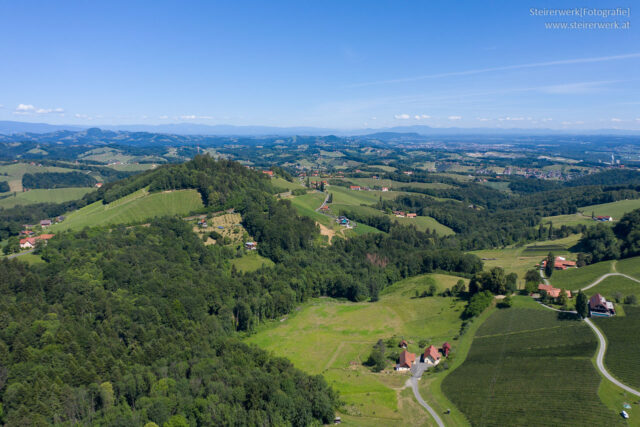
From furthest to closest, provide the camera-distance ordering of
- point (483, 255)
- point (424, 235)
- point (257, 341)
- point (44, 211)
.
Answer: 1. point (44, 211)
2. point (424, 235)
3. point (483, 255)
4. point (257, 341)

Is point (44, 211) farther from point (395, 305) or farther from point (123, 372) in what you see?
point (395, 305)

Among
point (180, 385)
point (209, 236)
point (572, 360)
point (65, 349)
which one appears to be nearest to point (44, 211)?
point (209, 236)

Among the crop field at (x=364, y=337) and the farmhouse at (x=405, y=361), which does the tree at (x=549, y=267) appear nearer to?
the crop field at (x=364, y=337)

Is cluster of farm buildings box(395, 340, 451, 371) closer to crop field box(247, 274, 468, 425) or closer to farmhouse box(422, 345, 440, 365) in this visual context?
farmhouse box(422, 345, 440, 365)

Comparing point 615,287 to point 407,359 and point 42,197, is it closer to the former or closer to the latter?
point 407,359

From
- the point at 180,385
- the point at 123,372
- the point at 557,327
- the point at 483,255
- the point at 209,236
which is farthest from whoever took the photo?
the point at 483,255

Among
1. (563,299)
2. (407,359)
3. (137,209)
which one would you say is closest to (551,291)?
(563,299)
